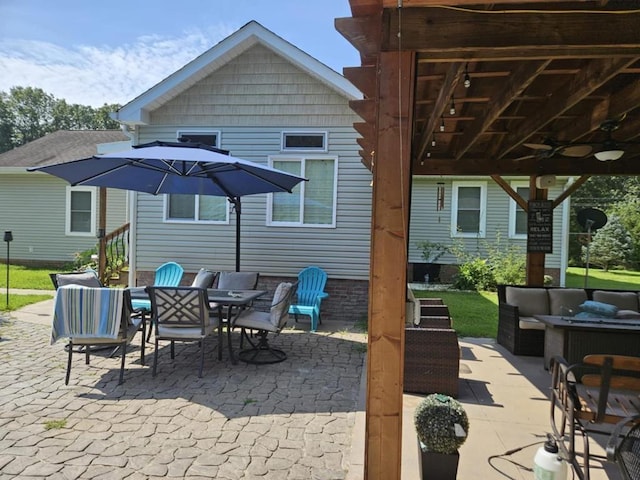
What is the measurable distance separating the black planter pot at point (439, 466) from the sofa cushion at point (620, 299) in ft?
14.9

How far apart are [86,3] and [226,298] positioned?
745cm

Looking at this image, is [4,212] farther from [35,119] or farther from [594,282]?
[35,119]

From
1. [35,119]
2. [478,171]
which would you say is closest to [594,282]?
[478,171]

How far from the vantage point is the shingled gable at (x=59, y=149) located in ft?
43.0

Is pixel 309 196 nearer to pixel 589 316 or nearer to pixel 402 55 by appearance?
pixel 589 316

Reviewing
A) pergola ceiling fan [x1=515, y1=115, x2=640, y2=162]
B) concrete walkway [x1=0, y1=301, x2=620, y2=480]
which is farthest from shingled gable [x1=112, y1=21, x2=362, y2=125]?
concrete walkway [x1=0, y1=301, x2=620, y2=480]

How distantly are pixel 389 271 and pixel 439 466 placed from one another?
1185 mm

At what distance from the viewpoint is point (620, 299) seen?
17.8 ft

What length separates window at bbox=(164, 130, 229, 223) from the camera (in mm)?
7730

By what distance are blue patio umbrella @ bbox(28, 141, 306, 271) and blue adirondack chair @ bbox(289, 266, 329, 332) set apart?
1.25 m

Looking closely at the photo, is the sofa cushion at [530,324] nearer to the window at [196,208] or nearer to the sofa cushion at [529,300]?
the sofa cushion at [529,300]

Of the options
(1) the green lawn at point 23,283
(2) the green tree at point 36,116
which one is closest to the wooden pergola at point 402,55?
(1) the green lawn at point 23,283

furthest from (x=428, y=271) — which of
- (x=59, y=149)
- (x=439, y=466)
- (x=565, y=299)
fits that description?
(x=59, y=149)

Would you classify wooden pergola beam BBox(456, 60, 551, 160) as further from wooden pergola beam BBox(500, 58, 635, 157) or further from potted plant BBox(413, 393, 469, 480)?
potted plant BBox(413, 393, 469, 480)
